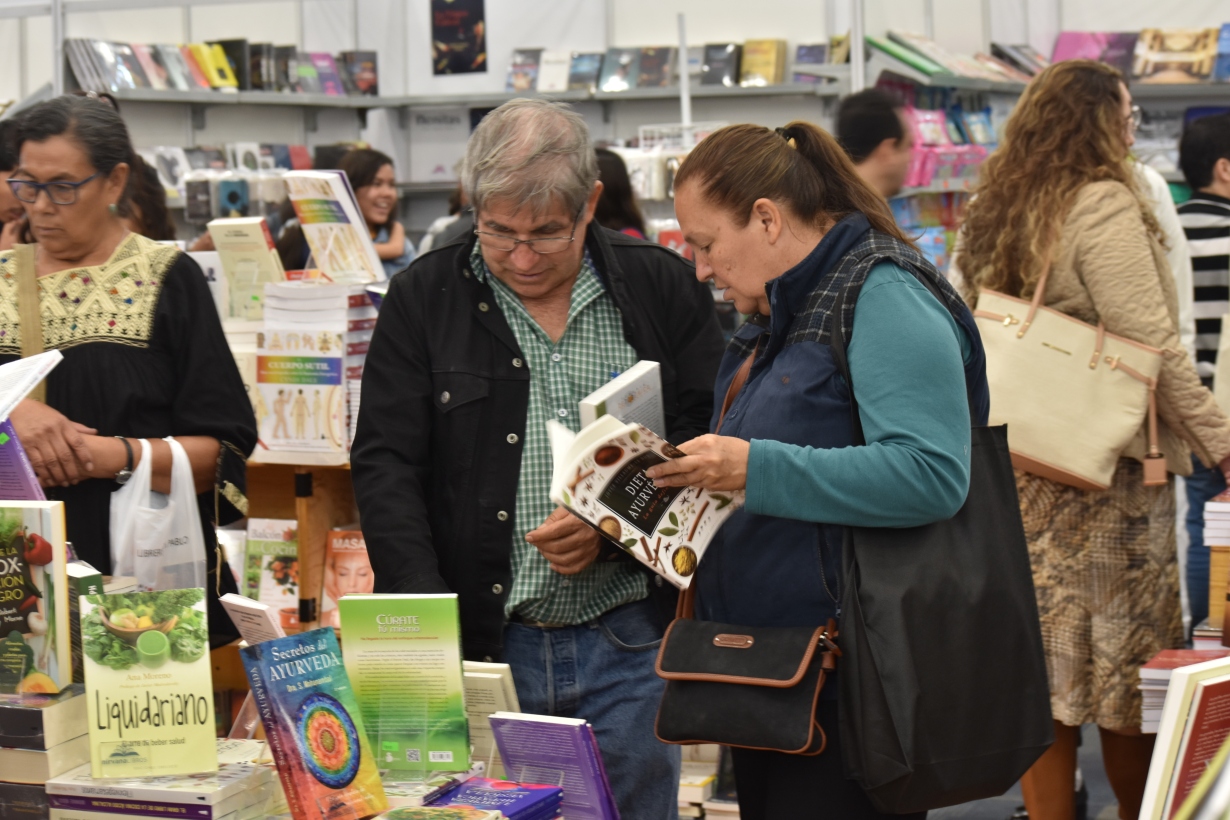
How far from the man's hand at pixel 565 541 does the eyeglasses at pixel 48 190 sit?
3.46ft

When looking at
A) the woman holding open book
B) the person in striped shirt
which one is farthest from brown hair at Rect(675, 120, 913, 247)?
the person in striped shirt

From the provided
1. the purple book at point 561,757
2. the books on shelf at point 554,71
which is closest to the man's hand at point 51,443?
the purple book at point 561,757

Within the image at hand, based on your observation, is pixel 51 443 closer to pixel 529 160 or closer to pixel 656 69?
pixel 529 160

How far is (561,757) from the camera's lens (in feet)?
5.46

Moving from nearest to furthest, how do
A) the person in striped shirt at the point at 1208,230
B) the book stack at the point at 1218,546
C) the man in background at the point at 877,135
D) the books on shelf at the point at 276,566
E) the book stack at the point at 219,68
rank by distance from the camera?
the book stack at the point at 1218,546 → the books on shelf at the point at 276,566 → the man in background at the point at 877,135 → the person in striped shirt at the point at 1208,230 → the book stack at the point at 219,68

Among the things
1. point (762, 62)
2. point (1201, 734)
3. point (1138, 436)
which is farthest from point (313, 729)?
point (762, 62)

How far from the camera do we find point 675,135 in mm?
6582

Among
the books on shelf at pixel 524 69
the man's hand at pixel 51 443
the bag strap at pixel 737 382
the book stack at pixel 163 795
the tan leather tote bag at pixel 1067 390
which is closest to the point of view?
the book stack at pixel 163 795

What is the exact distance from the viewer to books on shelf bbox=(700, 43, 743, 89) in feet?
27.0

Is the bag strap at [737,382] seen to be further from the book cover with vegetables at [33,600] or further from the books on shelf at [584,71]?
the books on shelf at [584,71]

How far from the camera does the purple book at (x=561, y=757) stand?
1.65m

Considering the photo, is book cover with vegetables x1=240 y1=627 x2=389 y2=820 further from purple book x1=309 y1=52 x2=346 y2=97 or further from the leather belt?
purple book x1=309 y1=52 x2=346 y2=97

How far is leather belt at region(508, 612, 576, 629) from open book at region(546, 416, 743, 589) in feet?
1.32

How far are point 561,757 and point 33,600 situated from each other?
72 centimetres
